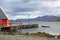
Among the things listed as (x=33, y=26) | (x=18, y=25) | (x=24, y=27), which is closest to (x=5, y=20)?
(x=18, y=25)

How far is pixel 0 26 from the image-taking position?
49.8 meters

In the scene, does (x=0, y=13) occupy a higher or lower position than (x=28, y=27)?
higher

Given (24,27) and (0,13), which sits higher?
(0,13)

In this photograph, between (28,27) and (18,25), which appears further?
(28,27)

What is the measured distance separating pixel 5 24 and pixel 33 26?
28.0m

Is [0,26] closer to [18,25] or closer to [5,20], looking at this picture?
[5,20]

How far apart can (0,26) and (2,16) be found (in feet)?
12.0

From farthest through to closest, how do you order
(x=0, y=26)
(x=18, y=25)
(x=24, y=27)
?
(x=24, y=27)
(x=18, y=25)
(x=0, y=26)

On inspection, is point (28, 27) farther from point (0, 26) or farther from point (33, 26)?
point (0, 26)

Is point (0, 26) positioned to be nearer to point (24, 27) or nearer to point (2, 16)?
point (2, 16)

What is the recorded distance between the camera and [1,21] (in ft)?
169

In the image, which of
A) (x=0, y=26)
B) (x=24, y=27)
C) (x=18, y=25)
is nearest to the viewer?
(x=0, y=26)

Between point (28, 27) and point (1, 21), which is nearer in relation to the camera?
point (1, 21)

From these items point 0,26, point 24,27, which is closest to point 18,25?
point 24,27
